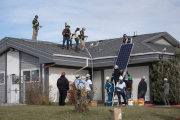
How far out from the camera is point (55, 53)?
17828mm

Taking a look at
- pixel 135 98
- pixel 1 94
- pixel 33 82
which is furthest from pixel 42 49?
pixel 135 98

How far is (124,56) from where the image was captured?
18.3 m

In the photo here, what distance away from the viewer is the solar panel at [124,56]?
704 inches

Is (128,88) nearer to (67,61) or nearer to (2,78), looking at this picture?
(67,61)

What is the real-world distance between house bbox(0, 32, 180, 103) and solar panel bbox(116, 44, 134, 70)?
43 cm

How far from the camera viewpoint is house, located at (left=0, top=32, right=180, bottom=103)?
59.2ft

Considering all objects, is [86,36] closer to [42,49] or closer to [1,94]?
[42,49]

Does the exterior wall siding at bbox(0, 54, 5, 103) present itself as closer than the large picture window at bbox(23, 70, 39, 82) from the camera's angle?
No

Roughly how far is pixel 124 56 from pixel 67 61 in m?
3.80

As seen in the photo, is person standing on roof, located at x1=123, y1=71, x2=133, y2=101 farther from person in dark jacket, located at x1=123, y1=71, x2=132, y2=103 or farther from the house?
the house

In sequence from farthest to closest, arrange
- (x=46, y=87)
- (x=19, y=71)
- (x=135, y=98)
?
(x=19, y=71), (x=135, y=98), (x=46, y=87)

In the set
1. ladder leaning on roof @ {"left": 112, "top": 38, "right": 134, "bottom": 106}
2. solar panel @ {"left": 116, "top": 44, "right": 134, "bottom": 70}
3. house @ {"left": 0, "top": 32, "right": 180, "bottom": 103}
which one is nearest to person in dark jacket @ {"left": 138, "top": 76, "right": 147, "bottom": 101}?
house @ {"left": 0, "top": 32, "right": 180, "bottom": 103}

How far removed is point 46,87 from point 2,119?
7.73m

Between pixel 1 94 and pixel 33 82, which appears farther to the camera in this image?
pixel 1 94
